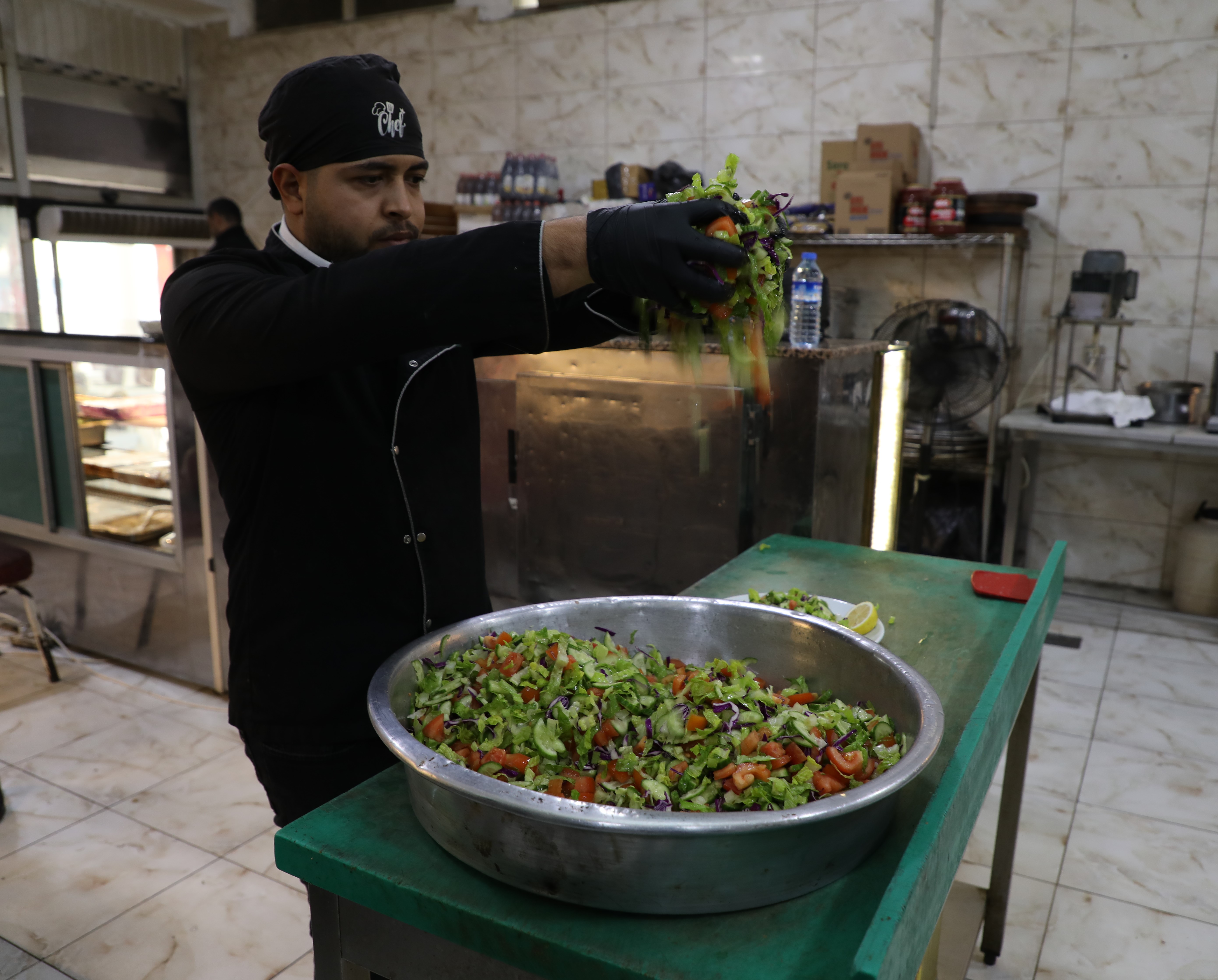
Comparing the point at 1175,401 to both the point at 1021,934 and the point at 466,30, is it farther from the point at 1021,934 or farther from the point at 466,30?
the point at 466,30

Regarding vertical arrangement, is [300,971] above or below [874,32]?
below

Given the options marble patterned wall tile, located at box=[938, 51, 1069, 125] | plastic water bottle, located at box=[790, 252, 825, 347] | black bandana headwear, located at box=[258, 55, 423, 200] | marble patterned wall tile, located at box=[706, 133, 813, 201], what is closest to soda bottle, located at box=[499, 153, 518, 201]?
marble patterned wall tile, located at box=[706, 133, 813, 201]

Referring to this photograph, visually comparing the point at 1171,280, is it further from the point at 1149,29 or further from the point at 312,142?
the point at 312,142

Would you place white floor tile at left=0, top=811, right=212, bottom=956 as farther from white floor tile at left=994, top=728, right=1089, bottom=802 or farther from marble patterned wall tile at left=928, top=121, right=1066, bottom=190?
marble patterned wall tile at left=928, top=121, right=1066, bottom=190

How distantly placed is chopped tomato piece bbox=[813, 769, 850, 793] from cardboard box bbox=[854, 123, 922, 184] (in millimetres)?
4357

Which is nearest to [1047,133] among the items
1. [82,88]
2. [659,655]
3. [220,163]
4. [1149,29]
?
[1149,29]

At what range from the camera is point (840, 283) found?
5297mm

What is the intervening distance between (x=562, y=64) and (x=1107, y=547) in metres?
4.37

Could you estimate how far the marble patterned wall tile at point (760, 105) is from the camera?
5289mm

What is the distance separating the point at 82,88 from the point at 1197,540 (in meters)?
7.85

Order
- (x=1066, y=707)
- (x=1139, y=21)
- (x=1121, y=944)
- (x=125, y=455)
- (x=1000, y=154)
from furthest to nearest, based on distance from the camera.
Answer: (x=1000, y=154), (x=1139, y=21), (x=125, y=455), (x=1066, y=707), (x=1121, y=944)

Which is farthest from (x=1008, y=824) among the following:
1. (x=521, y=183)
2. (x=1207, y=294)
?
(x=521, y=183)

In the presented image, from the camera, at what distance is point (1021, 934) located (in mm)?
2293

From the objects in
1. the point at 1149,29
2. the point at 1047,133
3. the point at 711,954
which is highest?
the point at 1149,29
